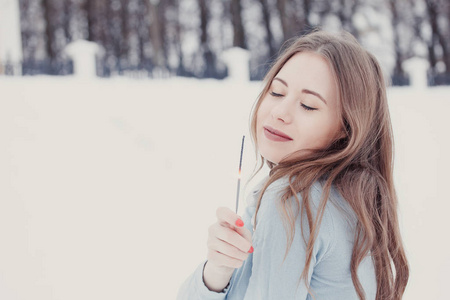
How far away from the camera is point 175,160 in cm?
621

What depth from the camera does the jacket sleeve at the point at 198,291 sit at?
3.50 ft

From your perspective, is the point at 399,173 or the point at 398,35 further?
the point at 398,35

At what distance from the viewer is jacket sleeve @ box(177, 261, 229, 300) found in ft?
3.50

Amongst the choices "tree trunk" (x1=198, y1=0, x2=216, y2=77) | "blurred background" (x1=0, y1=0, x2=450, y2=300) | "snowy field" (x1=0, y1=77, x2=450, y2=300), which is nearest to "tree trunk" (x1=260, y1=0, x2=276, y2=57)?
"tree trunk" (x1=198, y1=0, x2=216, y2=77)

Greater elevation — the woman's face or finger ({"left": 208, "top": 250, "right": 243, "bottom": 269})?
the woman's face

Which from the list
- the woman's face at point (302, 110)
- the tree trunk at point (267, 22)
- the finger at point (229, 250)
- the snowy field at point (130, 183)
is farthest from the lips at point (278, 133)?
the tree trunk at point (267, 22)

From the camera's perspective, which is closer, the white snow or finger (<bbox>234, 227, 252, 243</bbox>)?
finger (<bbox>234, 227, 252, 243</bbox>)

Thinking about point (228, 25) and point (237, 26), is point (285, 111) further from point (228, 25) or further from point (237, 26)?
point (228, 25)

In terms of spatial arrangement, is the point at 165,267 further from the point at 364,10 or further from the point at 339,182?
the point at 364,10

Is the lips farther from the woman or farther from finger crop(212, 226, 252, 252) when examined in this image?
finger crop(212, 226, 252, 252)

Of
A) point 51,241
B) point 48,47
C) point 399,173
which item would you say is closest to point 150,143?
point 51,241

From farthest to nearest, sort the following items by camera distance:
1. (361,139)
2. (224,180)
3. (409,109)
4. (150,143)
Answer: (409,109)
(150,143)
(224,180)
(361,139)

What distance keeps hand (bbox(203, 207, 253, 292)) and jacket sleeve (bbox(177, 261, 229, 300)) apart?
3.5 inches

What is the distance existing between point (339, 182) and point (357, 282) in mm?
263
